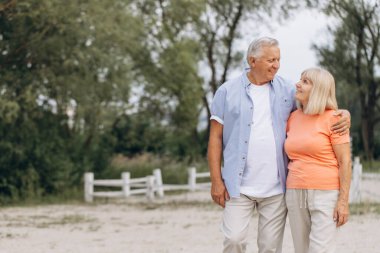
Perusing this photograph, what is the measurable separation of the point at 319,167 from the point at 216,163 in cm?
66

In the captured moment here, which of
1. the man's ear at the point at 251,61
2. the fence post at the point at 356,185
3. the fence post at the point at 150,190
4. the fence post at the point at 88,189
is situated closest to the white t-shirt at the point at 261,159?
the man's ear at the point at 251,61

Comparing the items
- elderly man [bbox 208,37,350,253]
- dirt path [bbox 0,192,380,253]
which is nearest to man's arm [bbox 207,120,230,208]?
elderly man [bbox 208,37,350,253]

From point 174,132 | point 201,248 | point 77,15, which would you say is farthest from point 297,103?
point 174,132

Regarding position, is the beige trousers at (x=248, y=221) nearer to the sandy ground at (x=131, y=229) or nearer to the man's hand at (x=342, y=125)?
the man's hand at (x=342, y=125)

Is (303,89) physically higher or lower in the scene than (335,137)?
higher

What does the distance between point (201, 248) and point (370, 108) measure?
31.6 meters

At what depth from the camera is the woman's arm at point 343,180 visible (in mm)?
5395

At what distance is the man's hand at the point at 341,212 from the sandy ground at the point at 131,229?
17.7 ft

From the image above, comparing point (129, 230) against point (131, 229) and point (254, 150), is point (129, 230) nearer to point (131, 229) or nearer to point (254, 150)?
point (131, 229)

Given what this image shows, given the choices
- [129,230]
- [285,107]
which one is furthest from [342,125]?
[129,230]

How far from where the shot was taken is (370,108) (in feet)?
137

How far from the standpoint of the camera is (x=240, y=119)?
564 cm

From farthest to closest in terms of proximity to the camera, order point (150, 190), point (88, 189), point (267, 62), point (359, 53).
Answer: point (359, 53)
point (88, 189)
point (150, 190)
point (267, 62)

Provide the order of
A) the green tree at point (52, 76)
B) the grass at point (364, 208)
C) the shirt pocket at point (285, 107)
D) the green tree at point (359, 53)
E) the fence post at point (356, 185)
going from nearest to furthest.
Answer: the shirt pocket at point (285, 107)
the grass at point (364, 208)
the fence post at point (356, 185)
the green tree at point (52, 76)
the green tree at point (359, 53)
